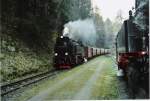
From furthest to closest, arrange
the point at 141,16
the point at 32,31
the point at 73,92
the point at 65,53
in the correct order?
the point at 65,53
the point at 32,31
the point at 73,92
the point at 141,16

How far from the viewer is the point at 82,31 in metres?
28.5

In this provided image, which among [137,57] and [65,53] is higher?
[65,53]

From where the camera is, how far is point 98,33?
67.1 feet

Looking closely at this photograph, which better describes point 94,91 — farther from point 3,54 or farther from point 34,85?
point 3,54

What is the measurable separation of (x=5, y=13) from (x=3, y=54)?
213 inches

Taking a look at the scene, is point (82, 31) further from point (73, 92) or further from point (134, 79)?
point (134, 79)

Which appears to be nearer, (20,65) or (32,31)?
(20,65)

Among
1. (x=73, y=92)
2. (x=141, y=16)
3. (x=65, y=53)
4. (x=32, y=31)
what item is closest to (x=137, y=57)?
→ (x=141, y=16)

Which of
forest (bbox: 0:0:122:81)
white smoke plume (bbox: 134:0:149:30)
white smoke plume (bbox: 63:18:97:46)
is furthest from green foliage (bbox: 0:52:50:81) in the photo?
white smoke plume (bbox: 134:0:149:30)

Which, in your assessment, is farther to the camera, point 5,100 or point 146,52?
point 5,100

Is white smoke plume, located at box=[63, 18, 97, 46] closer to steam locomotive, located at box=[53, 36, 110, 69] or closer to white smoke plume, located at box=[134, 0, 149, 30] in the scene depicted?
steam locomotive, located at box=[53, 36, 110, 69]

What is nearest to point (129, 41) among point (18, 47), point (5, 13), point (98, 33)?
point (98, 33)

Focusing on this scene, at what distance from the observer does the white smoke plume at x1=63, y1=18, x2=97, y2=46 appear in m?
21.5

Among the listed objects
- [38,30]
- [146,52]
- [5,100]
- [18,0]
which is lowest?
[5,100]
